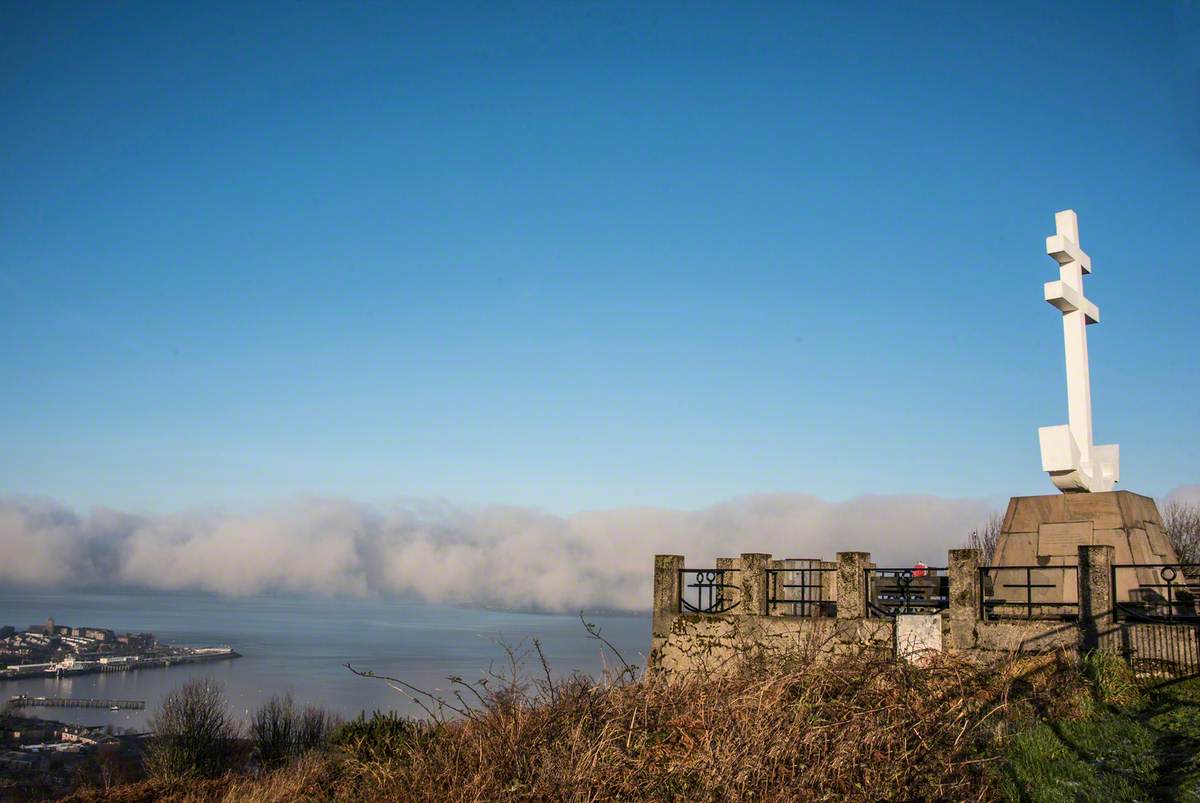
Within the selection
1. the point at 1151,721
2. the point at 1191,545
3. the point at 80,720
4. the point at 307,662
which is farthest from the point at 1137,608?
the point at 307,662

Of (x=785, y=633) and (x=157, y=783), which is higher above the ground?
(x=785, y=633)

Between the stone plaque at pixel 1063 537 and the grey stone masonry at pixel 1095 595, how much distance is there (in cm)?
336

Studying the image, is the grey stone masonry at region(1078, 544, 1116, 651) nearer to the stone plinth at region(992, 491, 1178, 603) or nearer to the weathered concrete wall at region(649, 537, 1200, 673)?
the weathered concrete wall at region(649, 537, 1200, 673)

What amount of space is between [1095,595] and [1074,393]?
5.92 metres

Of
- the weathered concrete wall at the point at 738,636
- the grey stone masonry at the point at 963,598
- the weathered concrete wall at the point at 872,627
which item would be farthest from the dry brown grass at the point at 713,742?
the weathered concrete wall at the point at 738,636

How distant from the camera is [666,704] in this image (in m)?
8.94

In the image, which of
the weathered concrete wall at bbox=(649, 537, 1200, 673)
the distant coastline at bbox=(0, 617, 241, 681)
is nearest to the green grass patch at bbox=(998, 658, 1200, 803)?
the weathered concrete wall at bbox=(649, 537, 1200, 673)

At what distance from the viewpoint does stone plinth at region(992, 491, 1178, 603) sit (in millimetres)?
15773

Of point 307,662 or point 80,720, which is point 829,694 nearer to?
point 80,720

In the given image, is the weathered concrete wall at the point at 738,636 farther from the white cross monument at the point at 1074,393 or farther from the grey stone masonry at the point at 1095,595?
the white cross monument at the point at 1074,393

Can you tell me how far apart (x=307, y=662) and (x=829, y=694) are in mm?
133352

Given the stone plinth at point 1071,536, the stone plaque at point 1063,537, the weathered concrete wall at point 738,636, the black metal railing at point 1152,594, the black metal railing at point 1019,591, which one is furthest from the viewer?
the stone plaque at point 1063,537

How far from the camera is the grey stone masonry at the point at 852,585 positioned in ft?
48.5

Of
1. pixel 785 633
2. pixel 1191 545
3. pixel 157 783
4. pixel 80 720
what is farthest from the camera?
pixel 80 720
